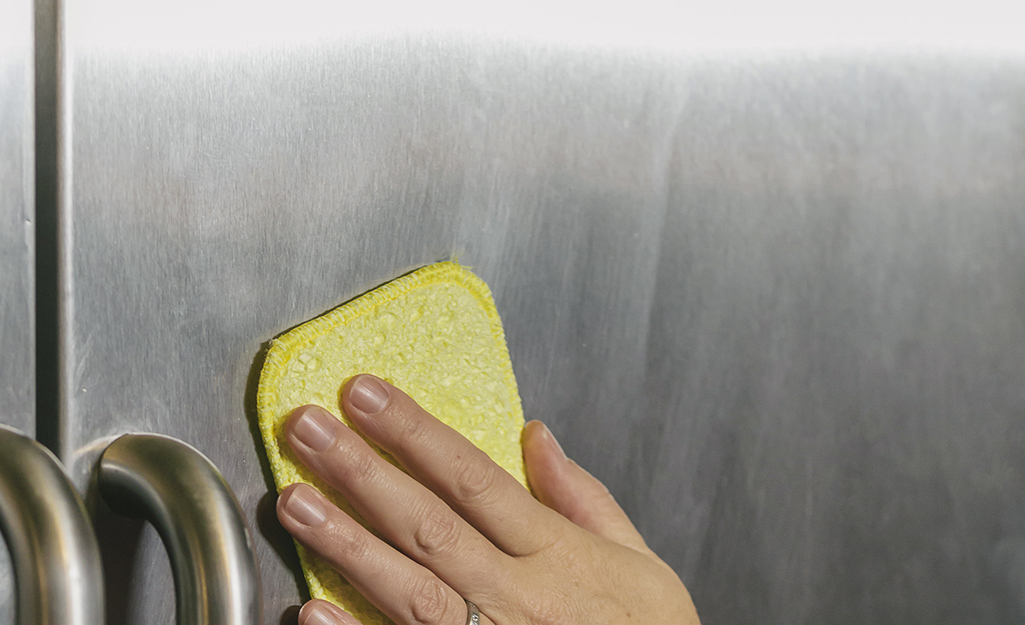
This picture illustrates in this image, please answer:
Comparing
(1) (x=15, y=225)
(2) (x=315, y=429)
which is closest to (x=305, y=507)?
(2) (x=315, y=429)

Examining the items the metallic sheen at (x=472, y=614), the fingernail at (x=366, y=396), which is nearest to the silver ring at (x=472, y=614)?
the metallic sheen at (x=472, y=614)

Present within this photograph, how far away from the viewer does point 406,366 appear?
13.1 inches

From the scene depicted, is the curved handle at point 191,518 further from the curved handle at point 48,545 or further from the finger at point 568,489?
the finger at point 568,489

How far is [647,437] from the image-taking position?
42cm

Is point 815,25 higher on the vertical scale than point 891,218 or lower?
higher

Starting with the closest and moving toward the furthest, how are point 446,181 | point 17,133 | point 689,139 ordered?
point 17,133 < point 446,181 < point 689,139

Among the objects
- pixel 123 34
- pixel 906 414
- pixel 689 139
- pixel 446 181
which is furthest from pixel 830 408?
pixel 123 34

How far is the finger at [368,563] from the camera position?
276 mm

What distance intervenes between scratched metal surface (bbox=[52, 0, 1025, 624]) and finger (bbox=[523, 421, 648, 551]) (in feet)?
0.04

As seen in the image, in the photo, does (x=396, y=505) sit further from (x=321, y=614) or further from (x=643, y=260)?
(x=643, y=260)

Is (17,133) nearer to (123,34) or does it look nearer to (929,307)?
(123,34)

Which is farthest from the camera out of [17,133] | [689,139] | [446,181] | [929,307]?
[929,307]

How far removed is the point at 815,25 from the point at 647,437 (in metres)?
0.29

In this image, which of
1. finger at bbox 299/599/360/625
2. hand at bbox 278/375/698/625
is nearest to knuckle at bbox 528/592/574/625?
hand at bbox 278/375/698/625
